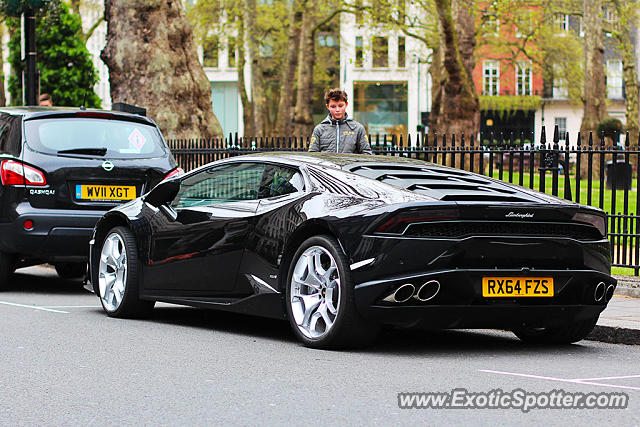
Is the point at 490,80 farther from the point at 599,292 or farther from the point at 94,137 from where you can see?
the point at 599,292

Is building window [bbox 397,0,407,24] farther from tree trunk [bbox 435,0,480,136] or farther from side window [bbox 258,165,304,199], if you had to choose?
side window [bbox 258,165,304,199]

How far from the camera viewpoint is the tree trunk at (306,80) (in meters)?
44.1

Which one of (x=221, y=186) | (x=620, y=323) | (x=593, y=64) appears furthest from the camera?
(x=593, y=64)

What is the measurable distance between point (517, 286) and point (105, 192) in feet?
18.2

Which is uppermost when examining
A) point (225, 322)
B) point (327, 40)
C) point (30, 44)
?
point (327, 40)

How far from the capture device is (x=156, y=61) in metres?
20.7

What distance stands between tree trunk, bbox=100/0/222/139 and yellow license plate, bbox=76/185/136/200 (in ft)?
29.8

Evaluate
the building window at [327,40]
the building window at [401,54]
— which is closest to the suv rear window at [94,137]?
the building window at [401,54]

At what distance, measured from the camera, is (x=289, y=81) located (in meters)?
49.9

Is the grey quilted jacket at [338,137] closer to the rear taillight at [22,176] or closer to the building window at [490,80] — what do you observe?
the rear taillight at [22,176]

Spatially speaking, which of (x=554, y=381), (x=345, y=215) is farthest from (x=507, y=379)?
(x=345, y=215)

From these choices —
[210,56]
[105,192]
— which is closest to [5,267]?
[105,192]

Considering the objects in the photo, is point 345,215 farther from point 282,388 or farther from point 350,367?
point 282,388

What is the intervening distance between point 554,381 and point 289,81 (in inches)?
1733
